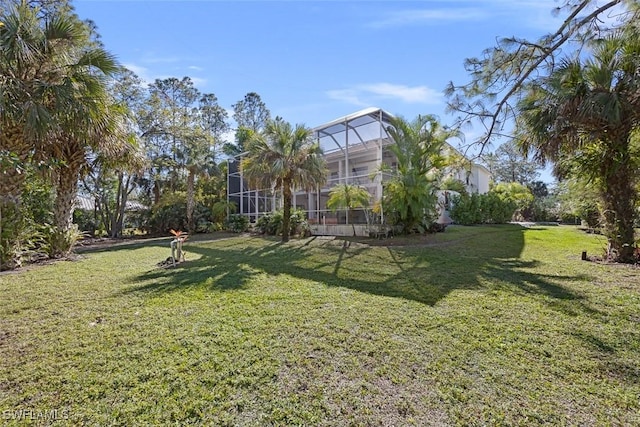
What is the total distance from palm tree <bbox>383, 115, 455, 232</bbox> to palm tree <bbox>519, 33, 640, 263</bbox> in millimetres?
5003

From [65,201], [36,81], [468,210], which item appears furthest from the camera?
[468,210]

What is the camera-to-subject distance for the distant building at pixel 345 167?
15164 millimetres

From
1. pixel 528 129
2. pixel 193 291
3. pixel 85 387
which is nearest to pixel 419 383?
pixel 85 387

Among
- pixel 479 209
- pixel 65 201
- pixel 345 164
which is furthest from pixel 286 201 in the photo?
pixel 479 209

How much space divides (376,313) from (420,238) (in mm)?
9442

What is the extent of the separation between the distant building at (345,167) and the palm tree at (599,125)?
5200 millimetres

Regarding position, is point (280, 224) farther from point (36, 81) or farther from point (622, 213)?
point (622, 213)

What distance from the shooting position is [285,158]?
12422mm

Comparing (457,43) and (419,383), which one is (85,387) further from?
(457,43)

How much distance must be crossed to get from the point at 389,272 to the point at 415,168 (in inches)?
294

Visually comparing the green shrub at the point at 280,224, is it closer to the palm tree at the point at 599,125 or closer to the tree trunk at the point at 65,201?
the tree trunk at the point at 65,201

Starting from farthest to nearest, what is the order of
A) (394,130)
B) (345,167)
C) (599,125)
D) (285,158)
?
(345,167)
(394,130)
(285,158)
(599,125)

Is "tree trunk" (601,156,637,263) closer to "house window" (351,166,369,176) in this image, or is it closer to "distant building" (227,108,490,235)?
"distant building" (227,108,490,235)

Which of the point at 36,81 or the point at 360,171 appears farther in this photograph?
the point at 360,171
